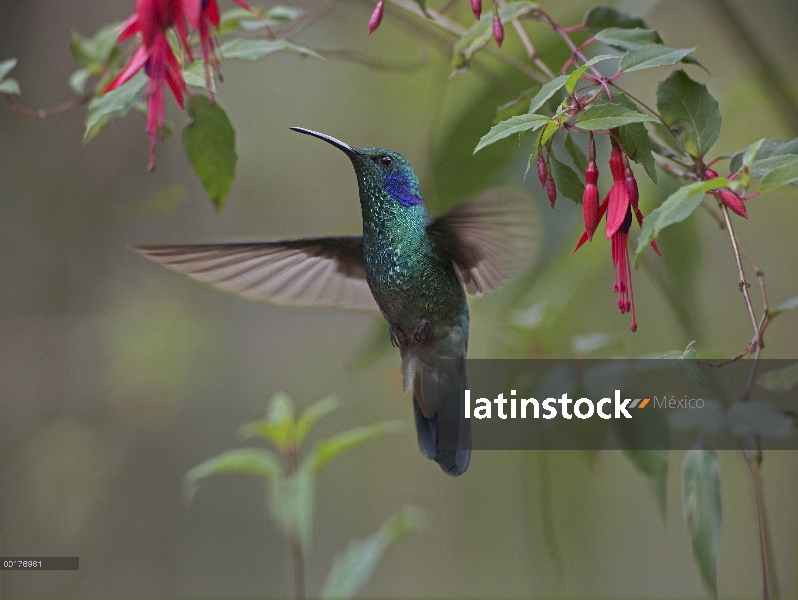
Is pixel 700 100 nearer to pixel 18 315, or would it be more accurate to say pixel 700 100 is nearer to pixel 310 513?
pixel 310 513

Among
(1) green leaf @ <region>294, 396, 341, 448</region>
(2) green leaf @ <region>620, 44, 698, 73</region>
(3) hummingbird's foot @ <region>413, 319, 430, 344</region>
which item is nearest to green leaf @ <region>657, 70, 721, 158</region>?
(2) green leaf @ <region>620, 44, 698, 73</region>

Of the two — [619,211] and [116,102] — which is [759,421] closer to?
[619,211]

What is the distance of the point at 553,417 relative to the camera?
840 mm

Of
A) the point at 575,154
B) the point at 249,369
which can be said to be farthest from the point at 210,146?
the point at 249,369

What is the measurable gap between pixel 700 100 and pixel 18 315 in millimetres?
1902

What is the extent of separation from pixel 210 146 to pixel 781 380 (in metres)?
0.58

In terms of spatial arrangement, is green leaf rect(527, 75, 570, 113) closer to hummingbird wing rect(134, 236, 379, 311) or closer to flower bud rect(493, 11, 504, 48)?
flower bud rect(493, 11, 504, 48)

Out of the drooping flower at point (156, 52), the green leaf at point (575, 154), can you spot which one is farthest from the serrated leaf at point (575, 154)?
the drooping flower at point (156, 52)

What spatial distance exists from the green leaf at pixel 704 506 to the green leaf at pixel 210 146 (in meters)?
0.52

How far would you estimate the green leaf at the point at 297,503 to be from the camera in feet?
3.22

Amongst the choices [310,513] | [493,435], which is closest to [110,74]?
[310,513]

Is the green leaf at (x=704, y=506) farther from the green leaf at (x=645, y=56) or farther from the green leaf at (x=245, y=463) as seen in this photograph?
the green leaf at (x=245, y=463)

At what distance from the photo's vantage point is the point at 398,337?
80cm

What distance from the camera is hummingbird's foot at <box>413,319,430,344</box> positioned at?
771 millimetres
